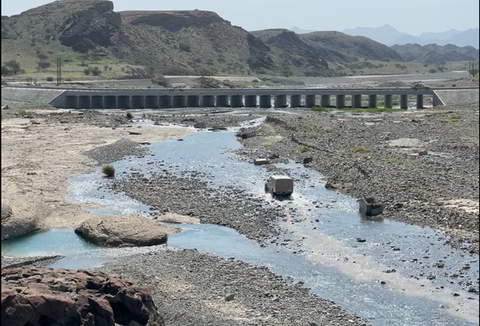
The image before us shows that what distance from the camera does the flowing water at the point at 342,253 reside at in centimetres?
2778

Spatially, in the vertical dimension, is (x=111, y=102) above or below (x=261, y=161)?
above

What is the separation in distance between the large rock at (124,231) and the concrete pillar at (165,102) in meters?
89.8

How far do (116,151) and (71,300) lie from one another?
53.1m

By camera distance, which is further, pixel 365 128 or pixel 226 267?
pixel 365 128

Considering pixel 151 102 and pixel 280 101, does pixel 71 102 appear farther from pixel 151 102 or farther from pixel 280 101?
pixel 280 101

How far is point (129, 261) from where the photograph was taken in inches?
1304

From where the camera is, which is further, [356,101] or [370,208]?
[356,101]

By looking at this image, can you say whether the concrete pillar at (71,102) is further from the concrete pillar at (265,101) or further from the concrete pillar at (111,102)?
the concrete pillar at (265,101)

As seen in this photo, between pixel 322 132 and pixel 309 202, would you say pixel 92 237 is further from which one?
pixel 322 132

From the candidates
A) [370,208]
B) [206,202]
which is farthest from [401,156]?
[206,202]

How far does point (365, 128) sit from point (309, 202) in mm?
46285

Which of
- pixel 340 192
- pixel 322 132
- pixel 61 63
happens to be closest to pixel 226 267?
pixel 340 192

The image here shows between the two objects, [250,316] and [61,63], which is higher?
[61,63]

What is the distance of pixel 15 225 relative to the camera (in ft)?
128
